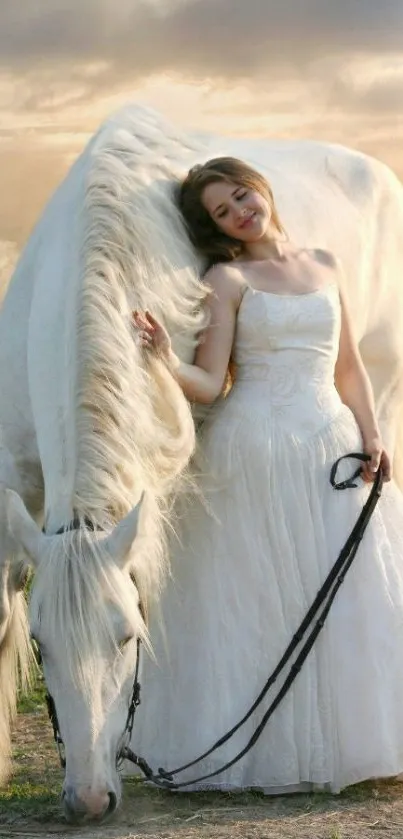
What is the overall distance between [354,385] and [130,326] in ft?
3.46

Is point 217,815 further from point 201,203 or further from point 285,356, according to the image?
point 201,203

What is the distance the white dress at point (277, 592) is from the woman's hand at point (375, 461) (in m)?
0.04

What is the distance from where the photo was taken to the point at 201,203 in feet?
15.1

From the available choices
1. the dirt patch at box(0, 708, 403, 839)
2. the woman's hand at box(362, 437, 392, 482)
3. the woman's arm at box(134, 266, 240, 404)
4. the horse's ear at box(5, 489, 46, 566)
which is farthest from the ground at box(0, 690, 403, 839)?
the woman's arm at box(134, 266, 240, 404)

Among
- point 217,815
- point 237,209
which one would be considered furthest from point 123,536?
point 237,209

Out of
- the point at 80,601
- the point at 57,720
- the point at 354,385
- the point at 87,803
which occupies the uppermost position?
the point at 354,385

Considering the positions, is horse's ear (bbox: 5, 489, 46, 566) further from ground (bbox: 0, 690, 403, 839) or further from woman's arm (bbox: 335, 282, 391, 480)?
woman's arm (bbox: 335, 282, 391, 480)

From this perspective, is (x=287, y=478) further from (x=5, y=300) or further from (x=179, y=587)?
(x=5, y=300)

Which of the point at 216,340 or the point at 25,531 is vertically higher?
the point at 216,340

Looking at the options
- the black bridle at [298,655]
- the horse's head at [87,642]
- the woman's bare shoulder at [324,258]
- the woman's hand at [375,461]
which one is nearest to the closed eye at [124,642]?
the horse's head at [87,642]

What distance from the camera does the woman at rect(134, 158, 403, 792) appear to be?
4.33 m

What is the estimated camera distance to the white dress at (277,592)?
433 centimetres

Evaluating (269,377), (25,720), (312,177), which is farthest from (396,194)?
(25,720)

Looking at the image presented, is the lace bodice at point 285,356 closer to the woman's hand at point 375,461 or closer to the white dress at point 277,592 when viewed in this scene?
the white dress at point 277,592
